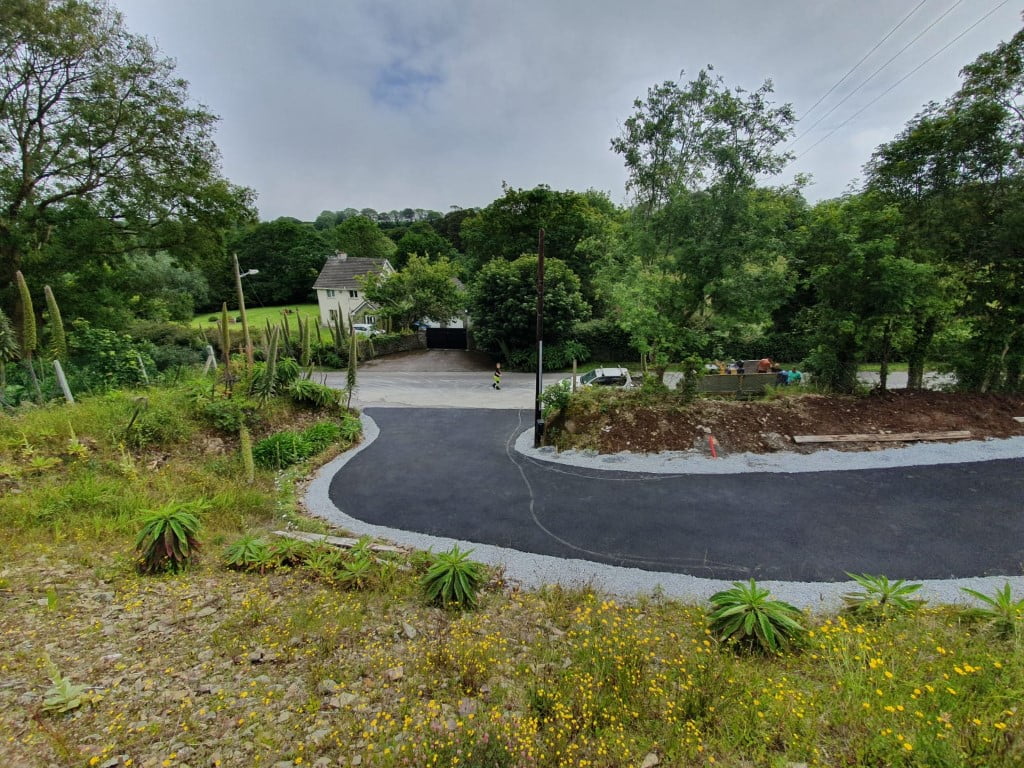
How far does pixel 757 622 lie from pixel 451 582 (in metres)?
3.14

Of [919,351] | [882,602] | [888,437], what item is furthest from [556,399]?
[919,351]

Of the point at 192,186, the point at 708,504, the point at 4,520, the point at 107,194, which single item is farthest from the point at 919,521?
the point at 107,194

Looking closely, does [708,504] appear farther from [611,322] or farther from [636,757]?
[611,322]

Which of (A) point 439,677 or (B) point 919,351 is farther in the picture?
(B) point 919,351

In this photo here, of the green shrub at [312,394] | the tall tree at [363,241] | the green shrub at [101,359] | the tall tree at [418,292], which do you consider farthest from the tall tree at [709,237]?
the tall tree at [363,241]

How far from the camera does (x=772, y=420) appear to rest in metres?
10.2

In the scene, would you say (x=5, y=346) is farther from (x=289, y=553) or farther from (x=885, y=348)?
(x=885, y=348)

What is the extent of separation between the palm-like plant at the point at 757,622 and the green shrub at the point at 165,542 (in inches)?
243

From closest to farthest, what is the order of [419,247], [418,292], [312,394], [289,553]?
[289,553], [312,394], [418,292], [419,247]

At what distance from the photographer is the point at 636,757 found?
269cm

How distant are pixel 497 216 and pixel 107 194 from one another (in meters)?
19.4

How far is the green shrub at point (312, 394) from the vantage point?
12.2 metres

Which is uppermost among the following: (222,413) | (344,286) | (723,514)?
(344,286)

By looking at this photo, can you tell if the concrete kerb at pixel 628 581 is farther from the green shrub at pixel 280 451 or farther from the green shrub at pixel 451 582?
the green shrub at pixel 280 451
